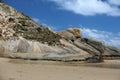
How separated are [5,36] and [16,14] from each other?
6.54 metres

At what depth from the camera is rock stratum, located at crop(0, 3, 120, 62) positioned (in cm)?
3534

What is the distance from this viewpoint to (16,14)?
44.0 metres

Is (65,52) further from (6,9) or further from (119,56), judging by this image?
(119,56)

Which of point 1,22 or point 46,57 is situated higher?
point 1,22

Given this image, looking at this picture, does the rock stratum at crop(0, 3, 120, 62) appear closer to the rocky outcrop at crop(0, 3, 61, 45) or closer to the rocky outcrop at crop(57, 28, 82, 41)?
the rocky outcrop at crop(0, 3, 61, 45)

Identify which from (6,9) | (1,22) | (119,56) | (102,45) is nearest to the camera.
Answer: (1,22)

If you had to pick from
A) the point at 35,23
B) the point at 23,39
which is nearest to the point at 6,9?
the point at 35,23

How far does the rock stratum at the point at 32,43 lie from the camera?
35.3 meters

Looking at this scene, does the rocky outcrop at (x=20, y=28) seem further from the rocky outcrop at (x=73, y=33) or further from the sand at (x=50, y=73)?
the sand at (x=50, y=73)

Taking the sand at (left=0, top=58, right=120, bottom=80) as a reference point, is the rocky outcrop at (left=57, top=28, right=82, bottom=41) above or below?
above

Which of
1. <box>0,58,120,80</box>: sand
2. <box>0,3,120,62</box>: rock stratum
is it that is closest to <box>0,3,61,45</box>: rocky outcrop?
<box>0,3,120,62</box>: rock stratum

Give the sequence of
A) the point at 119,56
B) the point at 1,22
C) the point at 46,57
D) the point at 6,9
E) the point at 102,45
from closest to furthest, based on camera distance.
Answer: the point at 46,57
the point at 1,22
the point at 6,9
the point at 102,45
the point at 119,56

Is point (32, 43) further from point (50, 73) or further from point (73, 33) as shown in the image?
point (50, 73)

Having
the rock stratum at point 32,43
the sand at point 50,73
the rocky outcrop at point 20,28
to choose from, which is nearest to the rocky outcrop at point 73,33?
the rock stratum at point 32,43
